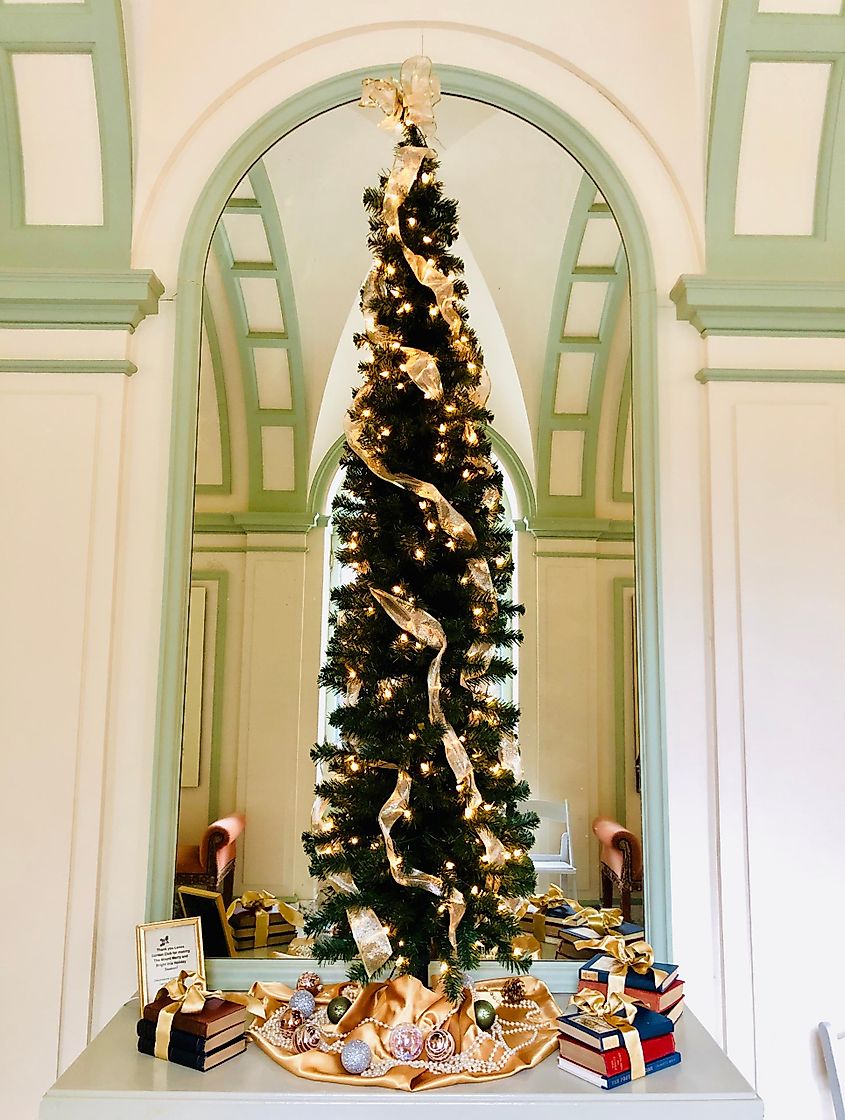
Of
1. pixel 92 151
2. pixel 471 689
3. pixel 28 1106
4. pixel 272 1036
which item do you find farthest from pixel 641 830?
pixel 92 151

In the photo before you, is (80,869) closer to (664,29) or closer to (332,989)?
(332,989)

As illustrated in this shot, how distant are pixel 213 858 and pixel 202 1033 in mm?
619

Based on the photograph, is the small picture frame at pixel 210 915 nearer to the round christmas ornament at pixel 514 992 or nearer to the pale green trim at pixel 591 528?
the round christmas ornament at pixel 514 992

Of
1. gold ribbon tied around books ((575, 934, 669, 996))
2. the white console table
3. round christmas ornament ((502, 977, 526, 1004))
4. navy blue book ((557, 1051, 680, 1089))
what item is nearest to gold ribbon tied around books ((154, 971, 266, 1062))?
the white console table

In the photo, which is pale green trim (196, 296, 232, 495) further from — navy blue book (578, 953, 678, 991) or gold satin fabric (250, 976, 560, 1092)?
navy blue book (578, 953, 678, 991)

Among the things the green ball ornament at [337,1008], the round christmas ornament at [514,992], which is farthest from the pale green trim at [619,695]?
the green ball ornament at [337,1008]

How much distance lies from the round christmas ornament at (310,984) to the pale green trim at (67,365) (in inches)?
68.8

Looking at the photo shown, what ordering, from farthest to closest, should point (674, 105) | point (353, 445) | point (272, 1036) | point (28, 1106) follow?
point (674, 105), point (28, 1106), point (353, 445), point (272, 1036)

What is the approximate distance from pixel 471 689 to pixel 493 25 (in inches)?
83.4

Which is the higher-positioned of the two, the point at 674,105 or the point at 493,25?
the point at 493,25

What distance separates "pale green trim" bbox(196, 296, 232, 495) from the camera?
2.67 metres

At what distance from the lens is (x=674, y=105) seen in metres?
2.86

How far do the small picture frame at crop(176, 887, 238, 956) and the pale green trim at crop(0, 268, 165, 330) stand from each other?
165cm

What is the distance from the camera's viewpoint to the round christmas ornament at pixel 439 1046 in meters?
1.96
